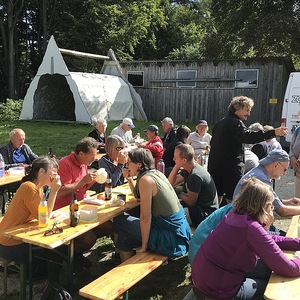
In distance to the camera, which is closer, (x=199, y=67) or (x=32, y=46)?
(x=199, y=67)

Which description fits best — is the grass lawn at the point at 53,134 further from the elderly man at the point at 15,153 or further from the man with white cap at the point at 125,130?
the elderly man at the point at 15,153

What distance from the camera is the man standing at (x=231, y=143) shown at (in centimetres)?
539

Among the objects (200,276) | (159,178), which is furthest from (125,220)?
(200,276)

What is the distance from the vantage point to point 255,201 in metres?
2.95

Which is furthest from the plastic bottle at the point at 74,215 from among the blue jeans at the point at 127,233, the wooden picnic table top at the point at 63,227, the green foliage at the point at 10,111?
the green foliage at the point at 10,111

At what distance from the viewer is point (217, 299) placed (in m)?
3.04

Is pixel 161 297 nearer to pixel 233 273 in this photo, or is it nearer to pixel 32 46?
pixel 233 273

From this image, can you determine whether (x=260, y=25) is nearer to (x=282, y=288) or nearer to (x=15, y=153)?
(x=15, y=153)

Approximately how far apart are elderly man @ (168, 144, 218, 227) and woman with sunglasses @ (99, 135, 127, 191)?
39.0 inches

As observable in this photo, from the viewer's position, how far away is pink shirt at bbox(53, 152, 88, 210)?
473 cm

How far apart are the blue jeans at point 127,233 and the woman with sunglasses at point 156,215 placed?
0.04ft

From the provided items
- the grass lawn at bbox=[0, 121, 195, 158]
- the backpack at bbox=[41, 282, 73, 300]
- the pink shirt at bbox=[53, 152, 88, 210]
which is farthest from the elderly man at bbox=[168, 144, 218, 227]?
the grass lawn at bbox=[0, 121, 195, 158]

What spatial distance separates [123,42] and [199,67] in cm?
968

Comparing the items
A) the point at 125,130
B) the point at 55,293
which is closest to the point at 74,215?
the point at 55,293
